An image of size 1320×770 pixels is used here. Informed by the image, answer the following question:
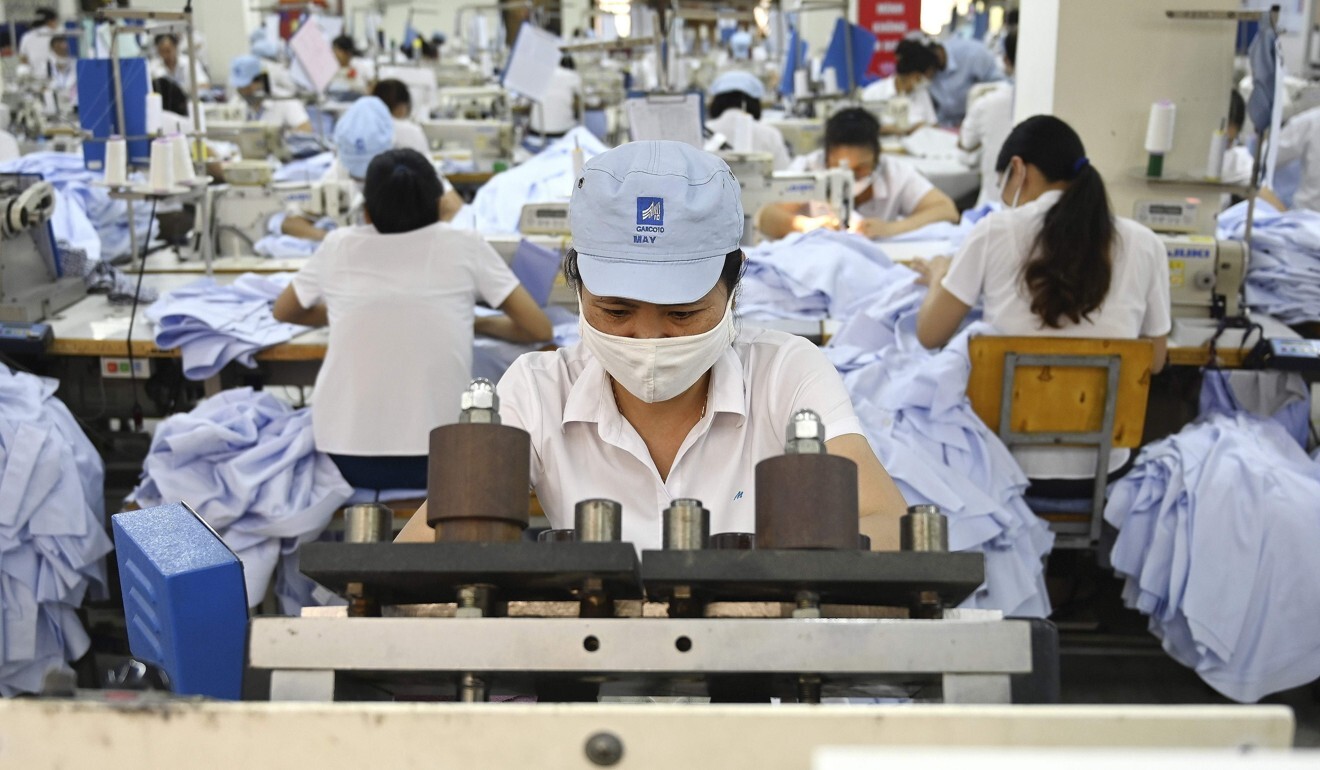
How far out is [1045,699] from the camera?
943 mm

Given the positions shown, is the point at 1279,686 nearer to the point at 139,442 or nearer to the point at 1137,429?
the point at 1137,429

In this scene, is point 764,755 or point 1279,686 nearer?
point 764,755

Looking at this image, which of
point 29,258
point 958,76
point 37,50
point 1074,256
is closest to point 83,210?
point 29,258

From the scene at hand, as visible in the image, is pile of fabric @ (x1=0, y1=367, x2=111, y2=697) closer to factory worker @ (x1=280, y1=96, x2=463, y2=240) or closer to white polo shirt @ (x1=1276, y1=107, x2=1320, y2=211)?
factory worker @ (x1=280, y1=96, x2=463, y2=240)

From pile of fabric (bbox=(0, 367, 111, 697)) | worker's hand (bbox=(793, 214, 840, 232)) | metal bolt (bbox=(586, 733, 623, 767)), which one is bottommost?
pile of fabric (bbox=(0, 367, 111, 697))

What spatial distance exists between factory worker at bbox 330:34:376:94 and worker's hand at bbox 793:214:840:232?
19.9 ft

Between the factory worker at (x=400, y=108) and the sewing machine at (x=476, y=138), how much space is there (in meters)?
0.65

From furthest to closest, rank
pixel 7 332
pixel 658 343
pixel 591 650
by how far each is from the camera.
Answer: pixel 7 332 → pixel 658 343 → pixel 591 650

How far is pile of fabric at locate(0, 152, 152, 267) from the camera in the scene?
4691 millimetres

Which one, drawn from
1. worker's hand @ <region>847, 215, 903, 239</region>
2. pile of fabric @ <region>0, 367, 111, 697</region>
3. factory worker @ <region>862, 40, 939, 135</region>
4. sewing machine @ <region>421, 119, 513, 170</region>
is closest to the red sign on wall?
factory worker @ <region>862, 40, 939, 135</region>

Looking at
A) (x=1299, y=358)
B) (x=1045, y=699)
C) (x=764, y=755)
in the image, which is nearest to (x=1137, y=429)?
(x=1299, y=358)

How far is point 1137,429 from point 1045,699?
2.22 m

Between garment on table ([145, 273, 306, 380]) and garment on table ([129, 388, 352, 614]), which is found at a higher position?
garment on table ([145, 273, 306, 380])

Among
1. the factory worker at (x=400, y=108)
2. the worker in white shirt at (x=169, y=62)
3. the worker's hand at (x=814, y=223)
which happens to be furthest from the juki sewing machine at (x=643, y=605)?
the worker in white shirt at (x=169, y=62)
